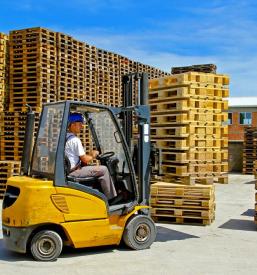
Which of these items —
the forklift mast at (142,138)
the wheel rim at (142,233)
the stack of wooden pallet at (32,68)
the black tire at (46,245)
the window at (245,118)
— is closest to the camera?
the black tire at (46,245)

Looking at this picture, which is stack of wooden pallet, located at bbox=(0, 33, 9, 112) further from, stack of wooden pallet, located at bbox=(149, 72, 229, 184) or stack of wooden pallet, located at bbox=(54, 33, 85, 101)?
stack of wooden pallet, located at bbox=(149, 72, 229, 184)

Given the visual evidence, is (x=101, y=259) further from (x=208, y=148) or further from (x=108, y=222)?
(x=208, y=148)

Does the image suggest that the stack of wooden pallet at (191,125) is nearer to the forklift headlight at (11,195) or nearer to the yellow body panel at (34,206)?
the yellow body panel at (34,206)

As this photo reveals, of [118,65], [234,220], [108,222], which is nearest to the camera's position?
[108,222]

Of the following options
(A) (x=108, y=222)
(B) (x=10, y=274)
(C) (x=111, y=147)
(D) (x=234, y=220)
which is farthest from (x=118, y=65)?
(B) (x=10, y=274)

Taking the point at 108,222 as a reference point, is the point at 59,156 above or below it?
above

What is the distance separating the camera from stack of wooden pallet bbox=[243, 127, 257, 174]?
2220 centimetres

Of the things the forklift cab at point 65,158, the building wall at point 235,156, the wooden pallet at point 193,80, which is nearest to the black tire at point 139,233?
the forklift cab at point 65,158

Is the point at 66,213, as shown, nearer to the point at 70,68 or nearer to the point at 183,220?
the point at 183,220

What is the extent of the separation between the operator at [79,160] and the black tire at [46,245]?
865 mm

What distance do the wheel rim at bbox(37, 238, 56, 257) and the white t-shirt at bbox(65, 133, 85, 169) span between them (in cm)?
105

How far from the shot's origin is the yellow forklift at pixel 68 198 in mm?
6105

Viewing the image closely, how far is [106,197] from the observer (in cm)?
656

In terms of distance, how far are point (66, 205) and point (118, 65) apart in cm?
1181
